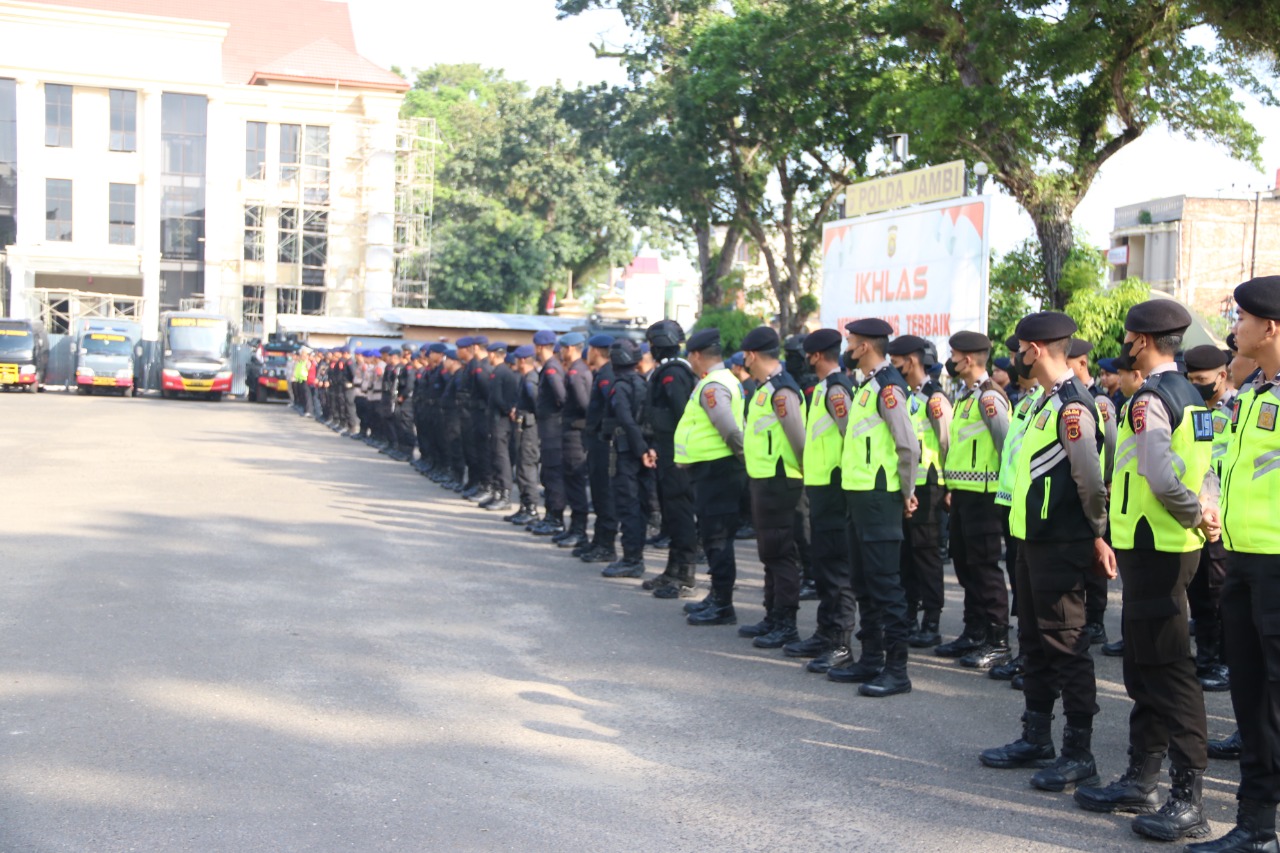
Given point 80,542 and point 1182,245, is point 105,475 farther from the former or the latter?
point 1182,245

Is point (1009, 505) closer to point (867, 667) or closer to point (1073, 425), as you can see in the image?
point (867, 667)

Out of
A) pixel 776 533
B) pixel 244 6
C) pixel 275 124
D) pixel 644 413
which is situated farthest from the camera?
pixel 244 6

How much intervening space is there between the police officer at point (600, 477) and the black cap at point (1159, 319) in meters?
6.93

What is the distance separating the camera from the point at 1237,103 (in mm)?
19609

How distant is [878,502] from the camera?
7648mm

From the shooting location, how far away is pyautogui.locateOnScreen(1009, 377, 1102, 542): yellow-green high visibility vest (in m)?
6.07

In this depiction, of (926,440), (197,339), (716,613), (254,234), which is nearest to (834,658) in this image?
(716,613)

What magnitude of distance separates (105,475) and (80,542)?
6.00 m

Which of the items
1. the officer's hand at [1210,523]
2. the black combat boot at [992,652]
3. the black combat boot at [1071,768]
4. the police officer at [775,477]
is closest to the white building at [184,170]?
the police officer at [775,477]

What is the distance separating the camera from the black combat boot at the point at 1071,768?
586 cm

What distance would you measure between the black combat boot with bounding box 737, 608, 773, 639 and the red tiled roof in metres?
55.3

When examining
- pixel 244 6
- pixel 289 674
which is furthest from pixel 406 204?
pixel 289 674

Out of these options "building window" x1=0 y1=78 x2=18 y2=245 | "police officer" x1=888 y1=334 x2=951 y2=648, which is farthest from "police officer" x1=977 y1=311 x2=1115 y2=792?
"building window" x1=0 y1=78 x2=18 y2=245

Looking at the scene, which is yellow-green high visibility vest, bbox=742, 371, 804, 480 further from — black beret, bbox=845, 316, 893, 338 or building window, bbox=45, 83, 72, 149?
building window, bbox=45, 83, 72, 149
